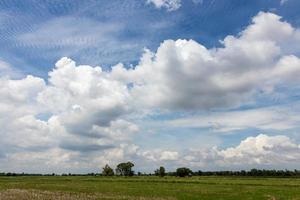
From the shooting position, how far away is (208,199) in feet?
148

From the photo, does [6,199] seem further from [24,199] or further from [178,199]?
[178,199]

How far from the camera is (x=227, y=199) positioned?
45469 millimetres

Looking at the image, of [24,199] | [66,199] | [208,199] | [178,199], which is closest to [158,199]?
[178,199]

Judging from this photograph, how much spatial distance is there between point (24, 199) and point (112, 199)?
9.52 m

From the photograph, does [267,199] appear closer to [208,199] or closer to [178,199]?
[208,199]

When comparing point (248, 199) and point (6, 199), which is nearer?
point (6, 199)

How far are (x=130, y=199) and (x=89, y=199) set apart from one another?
14.9 feet

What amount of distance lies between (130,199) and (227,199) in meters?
11.3

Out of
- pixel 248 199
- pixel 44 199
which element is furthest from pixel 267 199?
pixel 44 199

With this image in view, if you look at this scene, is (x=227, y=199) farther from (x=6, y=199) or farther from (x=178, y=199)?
(x=6, y=199)

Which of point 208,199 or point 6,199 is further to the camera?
point 208,199

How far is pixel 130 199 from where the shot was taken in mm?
43750

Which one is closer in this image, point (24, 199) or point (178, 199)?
point (24, 199)

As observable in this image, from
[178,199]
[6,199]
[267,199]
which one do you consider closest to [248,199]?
[267,199]
